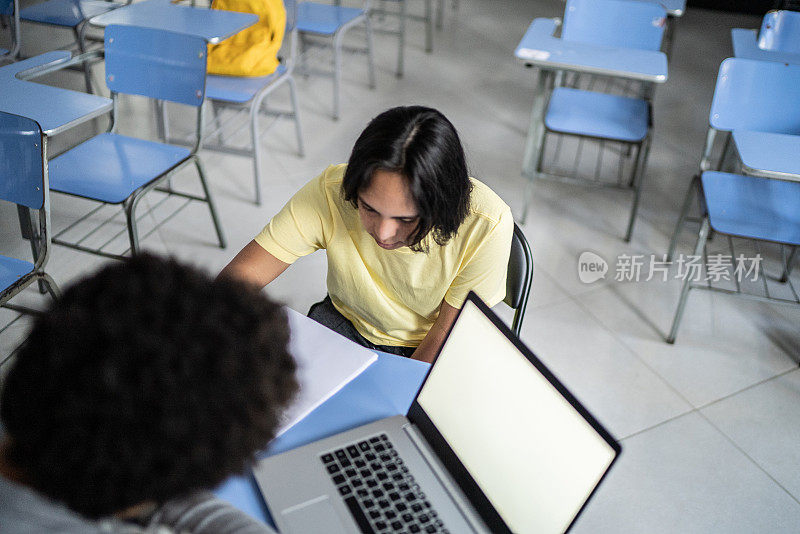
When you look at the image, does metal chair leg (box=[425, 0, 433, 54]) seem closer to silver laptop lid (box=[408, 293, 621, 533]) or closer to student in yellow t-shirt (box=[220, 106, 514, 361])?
student in yellow t-shirt (box=[220, 106, 514, 361])

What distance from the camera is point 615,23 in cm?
275

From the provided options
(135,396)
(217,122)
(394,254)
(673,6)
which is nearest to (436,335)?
(394,254)

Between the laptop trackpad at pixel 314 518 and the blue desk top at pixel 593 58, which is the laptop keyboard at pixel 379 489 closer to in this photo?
the laptop trackpad at pixel 314 518

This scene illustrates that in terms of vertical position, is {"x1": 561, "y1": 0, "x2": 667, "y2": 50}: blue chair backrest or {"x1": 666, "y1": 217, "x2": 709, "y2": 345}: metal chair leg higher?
{"x1": 561, "y1": 0, "x2": 667, "y2": 50}: blue chair backrest

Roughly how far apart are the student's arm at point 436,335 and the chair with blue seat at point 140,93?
46.1 inches

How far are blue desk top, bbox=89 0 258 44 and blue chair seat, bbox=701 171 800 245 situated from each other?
6.13 feet

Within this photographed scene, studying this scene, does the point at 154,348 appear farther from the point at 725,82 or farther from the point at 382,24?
the point at 382,24

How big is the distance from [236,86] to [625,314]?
1.79m

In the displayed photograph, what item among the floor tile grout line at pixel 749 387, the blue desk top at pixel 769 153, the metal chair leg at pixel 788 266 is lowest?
the floor tile grout line at pixel 749 387

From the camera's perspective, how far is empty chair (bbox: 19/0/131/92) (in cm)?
303

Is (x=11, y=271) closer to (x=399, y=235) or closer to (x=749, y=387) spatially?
(x=399, y=235)

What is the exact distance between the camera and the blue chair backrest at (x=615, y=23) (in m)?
2.70

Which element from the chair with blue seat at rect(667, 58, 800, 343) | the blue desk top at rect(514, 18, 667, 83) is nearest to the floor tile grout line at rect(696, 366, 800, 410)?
the chair with blue seat at rect(667, 58, 800, 343)

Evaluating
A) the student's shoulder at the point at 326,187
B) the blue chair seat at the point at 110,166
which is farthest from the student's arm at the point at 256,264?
the blue chair seat at the point at 110,166
